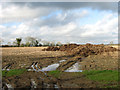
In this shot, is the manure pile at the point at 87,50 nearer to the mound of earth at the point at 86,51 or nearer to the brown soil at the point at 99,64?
the mound of earth at the point at 86,51

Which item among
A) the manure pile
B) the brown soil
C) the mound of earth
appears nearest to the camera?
the brown soil

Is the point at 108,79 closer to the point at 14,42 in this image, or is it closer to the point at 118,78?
the point at 118,78

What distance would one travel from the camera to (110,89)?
13.9 feet

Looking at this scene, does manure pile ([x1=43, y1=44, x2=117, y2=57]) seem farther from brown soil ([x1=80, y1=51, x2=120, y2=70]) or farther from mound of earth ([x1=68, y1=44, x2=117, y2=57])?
brown soil ([x1=80, y1=51, x2=120, y2=70])

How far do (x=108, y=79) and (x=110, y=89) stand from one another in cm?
101

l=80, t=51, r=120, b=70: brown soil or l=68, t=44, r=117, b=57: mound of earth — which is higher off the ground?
l=68, t=44, r=117, b=57: mound of earth

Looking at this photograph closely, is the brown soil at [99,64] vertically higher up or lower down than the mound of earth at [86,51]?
lower down

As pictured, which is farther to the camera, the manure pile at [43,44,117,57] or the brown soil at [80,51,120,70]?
the manure pile at [43,44,117,57]

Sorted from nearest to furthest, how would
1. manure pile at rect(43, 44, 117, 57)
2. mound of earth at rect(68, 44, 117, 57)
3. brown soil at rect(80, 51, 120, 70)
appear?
brown soil at rect(80, 51, 120, 70)
mound of earth at rect(68, 44, 117, 57)
manure pile at rect(43, 44, 117, 57)

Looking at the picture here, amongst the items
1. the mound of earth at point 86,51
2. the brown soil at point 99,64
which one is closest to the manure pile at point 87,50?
the mound of earth at point 86,51

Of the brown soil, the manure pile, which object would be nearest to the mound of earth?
the manure pile

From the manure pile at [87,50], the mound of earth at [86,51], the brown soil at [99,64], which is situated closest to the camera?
the brown soil at [99,64]

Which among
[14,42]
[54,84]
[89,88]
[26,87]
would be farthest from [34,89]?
[14,42]

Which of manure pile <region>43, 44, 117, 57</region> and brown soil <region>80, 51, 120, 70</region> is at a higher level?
manure pile <region>43, 44, 117, 57</region>
